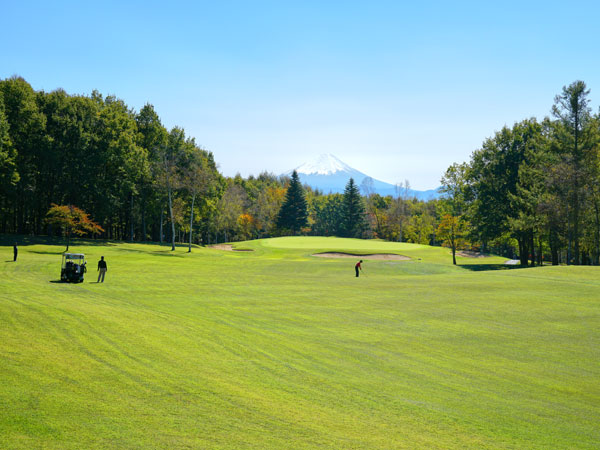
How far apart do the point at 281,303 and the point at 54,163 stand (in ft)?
162

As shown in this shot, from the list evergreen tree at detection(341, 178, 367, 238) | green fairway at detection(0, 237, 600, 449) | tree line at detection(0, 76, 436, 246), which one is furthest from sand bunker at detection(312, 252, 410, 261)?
evergreen tree at detection(341, 178, 367, 238)

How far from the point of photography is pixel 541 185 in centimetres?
5594

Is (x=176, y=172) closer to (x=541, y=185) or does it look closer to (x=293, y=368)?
(x=541, y=185)

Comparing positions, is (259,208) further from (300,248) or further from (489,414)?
(489,414)

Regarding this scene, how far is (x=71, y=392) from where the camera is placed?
932cm

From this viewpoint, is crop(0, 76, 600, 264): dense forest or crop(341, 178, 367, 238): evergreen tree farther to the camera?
crop(341, 178, 367, 238): evergreen tree

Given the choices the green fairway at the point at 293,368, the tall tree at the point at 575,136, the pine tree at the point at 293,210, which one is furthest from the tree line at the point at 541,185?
the pine tree at the point at 293,210

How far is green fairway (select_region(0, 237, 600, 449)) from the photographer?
8266 mm

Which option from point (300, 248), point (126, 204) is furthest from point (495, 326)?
point (126, 204)

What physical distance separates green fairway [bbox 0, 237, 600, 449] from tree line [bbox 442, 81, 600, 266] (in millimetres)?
26691

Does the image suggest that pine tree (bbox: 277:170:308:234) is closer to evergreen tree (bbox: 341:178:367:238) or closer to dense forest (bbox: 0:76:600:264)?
evergreen tree (bbox: 341:178:367:238)

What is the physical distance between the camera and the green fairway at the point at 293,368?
8266mm

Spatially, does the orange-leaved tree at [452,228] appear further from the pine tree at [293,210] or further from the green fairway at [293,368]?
Result: the pine tree at [293,210]

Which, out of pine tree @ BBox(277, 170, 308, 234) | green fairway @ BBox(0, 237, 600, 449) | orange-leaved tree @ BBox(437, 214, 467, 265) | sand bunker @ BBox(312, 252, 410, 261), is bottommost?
green fairway @ BBox(0, 237, 600, 449)
